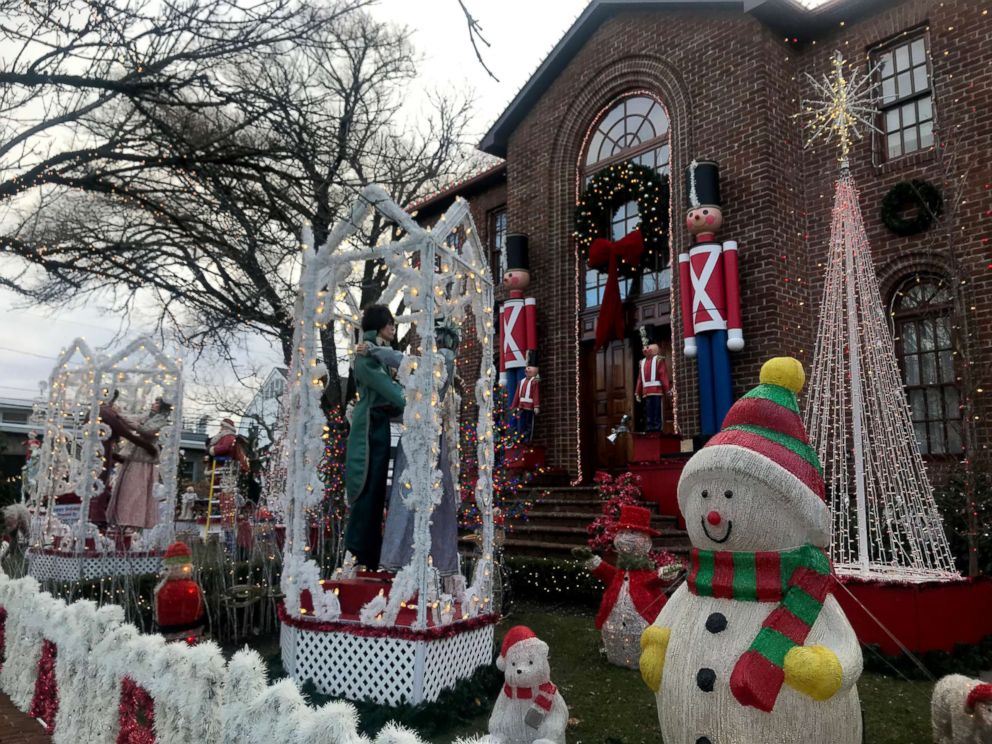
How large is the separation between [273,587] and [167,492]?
379 cm

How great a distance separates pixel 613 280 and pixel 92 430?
773cm

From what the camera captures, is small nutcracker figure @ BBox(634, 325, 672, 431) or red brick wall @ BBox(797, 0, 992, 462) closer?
red brick wall @ BBox(797, 0, 992, 462)

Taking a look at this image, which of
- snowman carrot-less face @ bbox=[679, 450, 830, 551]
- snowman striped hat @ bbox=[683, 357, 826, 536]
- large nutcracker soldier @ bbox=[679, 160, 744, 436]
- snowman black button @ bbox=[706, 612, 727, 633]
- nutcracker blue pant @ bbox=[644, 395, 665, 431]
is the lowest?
snowman black button @ bbox=[706, 612, 727, 633]

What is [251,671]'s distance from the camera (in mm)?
2973

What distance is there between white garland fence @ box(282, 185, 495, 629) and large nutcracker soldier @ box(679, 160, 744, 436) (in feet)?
15.4

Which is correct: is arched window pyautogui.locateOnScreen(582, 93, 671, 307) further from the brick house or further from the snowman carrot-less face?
the snowman carrot-less face

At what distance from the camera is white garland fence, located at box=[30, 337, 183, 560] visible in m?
9.50

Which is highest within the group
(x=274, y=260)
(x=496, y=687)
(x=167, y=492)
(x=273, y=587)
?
(x=274, y=260)

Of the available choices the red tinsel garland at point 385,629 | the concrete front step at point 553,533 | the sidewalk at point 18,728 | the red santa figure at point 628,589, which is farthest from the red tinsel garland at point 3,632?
the concrete front step at point 553,533

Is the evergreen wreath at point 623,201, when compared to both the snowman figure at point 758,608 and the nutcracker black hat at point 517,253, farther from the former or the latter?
the snowman figure at point 758,608

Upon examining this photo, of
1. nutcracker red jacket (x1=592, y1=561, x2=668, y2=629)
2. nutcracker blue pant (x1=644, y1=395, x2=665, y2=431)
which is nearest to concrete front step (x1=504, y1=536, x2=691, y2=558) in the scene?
nutcracker blue pant (x1=644, y1=395, x2=665, y2=431)

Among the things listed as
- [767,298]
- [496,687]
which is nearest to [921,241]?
[767,298]

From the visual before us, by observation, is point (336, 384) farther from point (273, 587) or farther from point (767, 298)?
point (767, 298)

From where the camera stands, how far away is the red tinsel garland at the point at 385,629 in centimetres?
475
